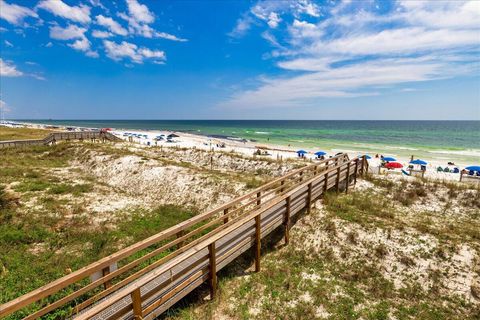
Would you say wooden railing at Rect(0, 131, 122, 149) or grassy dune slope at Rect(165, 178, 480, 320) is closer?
grassy dune slope at Rect(165, 178, 480, 320)

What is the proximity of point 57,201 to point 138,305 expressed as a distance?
1067 centimetres

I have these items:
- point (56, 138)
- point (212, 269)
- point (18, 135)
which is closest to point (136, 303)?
point (212, 269)

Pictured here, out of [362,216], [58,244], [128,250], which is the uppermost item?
[128,250]

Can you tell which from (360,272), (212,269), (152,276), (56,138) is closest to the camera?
(152,276)

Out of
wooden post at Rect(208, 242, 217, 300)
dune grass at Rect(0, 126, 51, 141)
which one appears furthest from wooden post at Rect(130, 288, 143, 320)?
dune grass at Rect(0, 126, 51, 141)

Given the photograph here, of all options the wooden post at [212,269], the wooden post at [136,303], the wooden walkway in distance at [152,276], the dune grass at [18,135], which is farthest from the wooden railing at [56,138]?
the wooden post at [136,303]

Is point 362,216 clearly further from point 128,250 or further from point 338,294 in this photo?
point 128,250

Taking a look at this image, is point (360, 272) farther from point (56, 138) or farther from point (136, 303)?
point (56, 138)

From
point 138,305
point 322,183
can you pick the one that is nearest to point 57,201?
point 138,305

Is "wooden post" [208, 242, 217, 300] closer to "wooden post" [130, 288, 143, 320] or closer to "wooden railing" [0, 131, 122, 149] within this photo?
"wooden post" [130, 288, 143, 320]

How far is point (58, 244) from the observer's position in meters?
8.06

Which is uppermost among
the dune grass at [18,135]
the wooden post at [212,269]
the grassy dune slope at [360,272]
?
the dune grass at [18,135]

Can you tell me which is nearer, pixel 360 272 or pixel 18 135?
pixel 360 272

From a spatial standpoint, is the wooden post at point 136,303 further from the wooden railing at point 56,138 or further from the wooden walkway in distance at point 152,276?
the wooden railing at point 56,138
